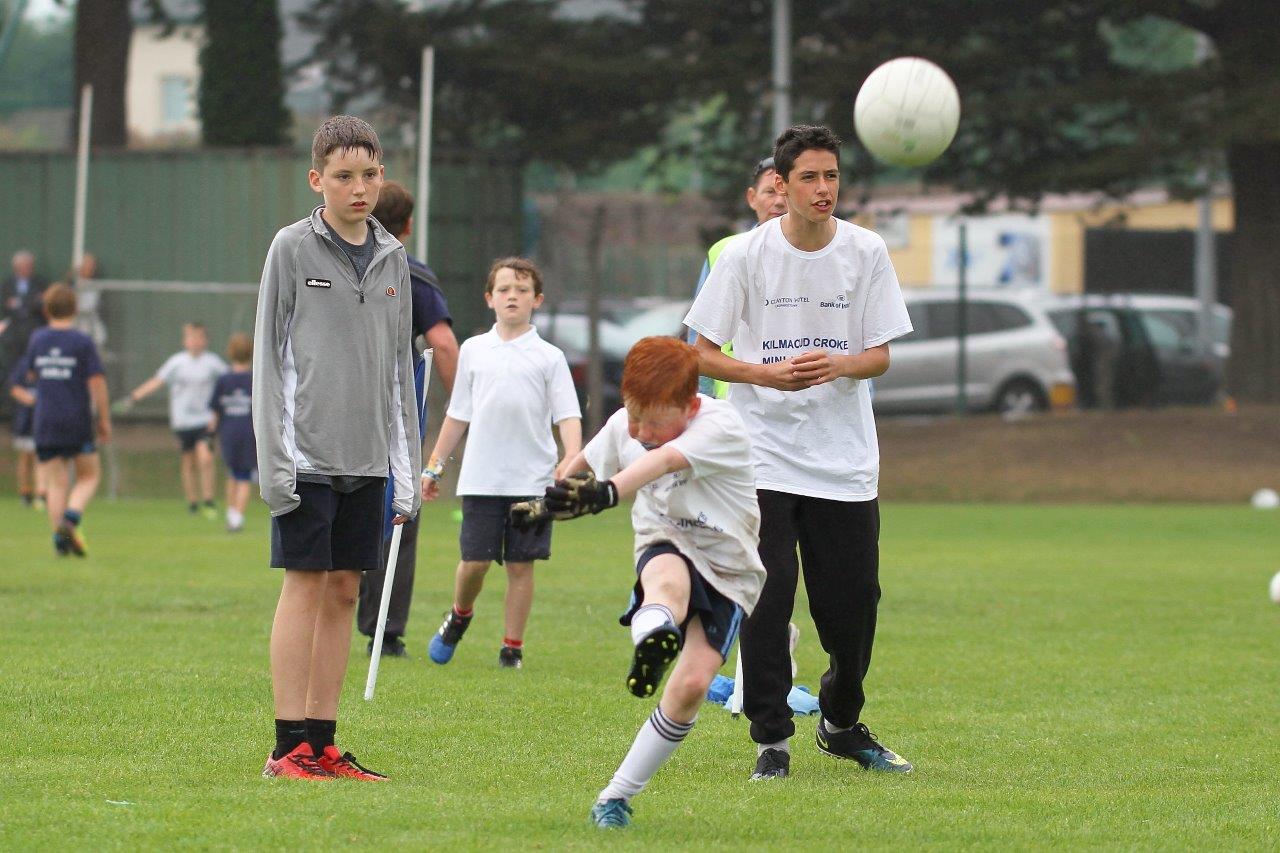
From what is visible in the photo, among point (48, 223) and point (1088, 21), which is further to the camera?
point (48, 223)

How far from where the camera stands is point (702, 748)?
23.0 feet

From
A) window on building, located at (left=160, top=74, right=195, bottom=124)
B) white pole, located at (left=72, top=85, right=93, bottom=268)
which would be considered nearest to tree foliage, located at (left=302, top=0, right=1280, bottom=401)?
white pole, located at (left=72, top=85, right=93, bottom=268)

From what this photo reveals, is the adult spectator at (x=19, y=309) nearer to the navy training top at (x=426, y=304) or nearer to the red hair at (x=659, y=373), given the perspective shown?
the navy training top at (x=426, y=304)

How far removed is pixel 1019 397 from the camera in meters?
28.3

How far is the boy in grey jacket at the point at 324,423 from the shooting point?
594cm

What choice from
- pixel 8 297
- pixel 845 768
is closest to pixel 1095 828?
pixel 845 768

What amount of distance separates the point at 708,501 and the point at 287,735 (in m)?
1.55

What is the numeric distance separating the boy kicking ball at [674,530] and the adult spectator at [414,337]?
1.49 m

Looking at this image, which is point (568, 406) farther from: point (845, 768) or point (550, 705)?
point (845, 768)

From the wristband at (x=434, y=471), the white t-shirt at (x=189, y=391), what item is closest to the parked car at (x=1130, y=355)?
the white t-shirt at (x=189, y=391)

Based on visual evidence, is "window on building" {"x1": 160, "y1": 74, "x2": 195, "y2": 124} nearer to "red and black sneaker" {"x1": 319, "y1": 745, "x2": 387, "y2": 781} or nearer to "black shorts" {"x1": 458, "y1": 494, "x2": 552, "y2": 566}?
"black shorts" {"x1": 458, "y1": 494, "x2": 552, "y2": 566}

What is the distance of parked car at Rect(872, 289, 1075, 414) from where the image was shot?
27844mm

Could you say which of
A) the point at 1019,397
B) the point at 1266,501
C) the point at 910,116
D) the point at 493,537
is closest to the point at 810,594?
the point at 910,116

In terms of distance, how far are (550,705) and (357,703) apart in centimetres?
75
